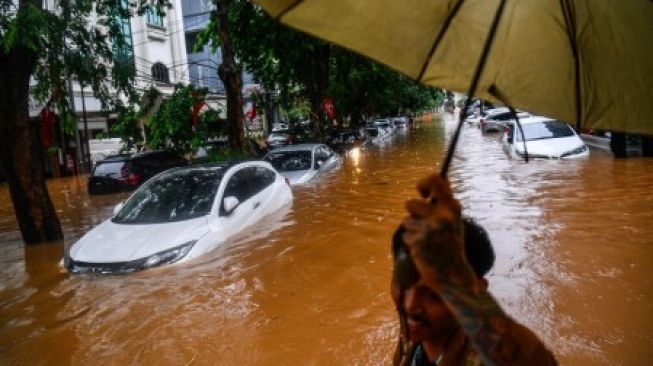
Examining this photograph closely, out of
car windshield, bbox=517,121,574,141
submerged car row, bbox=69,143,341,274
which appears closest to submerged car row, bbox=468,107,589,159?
Result: car windshield, bbox=517,121,574,141

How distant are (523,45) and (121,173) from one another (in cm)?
1681

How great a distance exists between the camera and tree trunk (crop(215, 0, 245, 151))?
44.7 ft

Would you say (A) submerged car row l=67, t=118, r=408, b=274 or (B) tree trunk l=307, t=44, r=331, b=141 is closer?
(A) submerged car row l=67, t=118, r=408, b=274

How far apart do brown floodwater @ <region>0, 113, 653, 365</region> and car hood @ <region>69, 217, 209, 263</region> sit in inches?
11.2

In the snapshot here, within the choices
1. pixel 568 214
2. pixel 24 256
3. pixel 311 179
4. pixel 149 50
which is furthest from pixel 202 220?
pixel 149 50

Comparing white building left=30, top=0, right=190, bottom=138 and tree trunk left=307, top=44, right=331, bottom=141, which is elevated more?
white building left=30, top=0, right=190, bottom=138

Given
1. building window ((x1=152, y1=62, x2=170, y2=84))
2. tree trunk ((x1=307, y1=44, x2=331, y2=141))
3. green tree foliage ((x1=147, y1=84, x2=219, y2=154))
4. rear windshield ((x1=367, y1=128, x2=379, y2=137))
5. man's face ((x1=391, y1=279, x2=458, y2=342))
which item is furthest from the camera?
rear windshield ((x1=367, y1=128, x2=379, y2=137))

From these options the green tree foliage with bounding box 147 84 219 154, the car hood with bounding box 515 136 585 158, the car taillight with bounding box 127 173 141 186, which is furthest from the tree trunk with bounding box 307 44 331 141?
the car hood with bounding box 515 136 585 158

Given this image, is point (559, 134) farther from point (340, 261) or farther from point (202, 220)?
point (202, 220)

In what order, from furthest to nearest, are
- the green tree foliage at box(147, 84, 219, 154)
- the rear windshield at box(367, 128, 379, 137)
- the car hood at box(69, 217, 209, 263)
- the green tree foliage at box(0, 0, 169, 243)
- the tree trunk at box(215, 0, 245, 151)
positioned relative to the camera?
1. the rear windshield at box(367, 128, 379, 137)
2. the green tree foliage at box(147, 84, 219, 154)
3. the tree trunk at box(215, 0, 245, 151)
4. the green tree foliage at box(0, 0, 169, 243)
5. the car hood at box(69, 217, 209, 263)

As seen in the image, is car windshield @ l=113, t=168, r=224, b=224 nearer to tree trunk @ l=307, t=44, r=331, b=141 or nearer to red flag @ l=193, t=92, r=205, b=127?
red flag @ l=193, t=92, r=205, b=127

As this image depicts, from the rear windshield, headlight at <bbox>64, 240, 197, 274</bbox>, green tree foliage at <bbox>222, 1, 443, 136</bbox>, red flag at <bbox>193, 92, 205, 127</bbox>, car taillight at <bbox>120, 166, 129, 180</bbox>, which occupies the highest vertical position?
green tree foliage at <bbox>222, 1, 443, 136</bbox>

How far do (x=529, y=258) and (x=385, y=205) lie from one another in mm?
4681

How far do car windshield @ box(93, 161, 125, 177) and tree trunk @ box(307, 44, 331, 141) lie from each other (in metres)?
9.33
